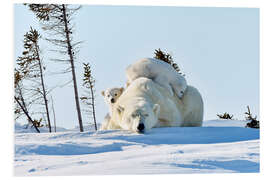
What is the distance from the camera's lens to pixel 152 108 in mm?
7656

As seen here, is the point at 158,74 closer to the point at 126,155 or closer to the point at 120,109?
the point at 120,109

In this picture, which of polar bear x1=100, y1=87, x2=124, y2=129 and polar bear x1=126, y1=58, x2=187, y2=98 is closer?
polar bear x1=126, y1=58, x2=187, y2=98

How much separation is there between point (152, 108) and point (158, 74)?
1.47 metres

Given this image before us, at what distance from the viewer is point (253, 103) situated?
793 cm

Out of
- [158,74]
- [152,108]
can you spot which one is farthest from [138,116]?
[158,74]

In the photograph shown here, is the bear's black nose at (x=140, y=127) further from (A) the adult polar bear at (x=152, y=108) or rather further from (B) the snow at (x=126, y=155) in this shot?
(B) the snow at (x=126, y=155)

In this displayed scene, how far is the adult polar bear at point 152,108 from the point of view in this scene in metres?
7.26

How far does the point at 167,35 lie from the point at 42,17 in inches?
163

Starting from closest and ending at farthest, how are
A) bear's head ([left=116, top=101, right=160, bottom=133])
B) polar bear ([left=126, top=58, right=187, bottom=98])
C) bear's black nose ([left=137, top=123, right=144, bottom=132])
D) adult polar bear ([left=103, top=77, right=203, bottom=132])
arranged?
bear's black nose ([left=137, top=123, right=144, bottom=132]), bear's head ([left=116, top=101, right=160, bottom=133]), adult polar bear ([left=103, top=77, right=203, bottom=132]), polar bear ([left=126, top=58, right=187, bottom=98])

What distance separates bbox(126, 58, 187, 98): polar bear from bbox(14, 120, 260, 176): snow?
2353 millimetres

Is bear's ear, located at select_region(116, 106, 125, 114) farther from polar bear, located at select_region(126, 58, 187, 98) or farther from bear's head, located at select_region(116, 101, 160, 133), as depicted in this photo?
polar bear, located at select_region(126, 58, 187, 98)

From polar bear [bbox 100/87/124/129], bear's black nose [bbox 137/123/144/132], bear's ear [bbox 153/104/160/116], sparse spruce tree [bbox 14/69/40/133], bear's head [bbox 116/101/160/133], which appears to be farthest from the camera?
sparse spruce tree [bbox 14/69/40/133]

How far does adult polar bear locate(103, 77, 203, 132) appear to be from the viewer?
23.8 ft

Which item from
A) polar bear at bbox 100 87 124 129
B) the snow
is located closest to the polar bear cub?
polar bear at bbox 100 87 124 129
